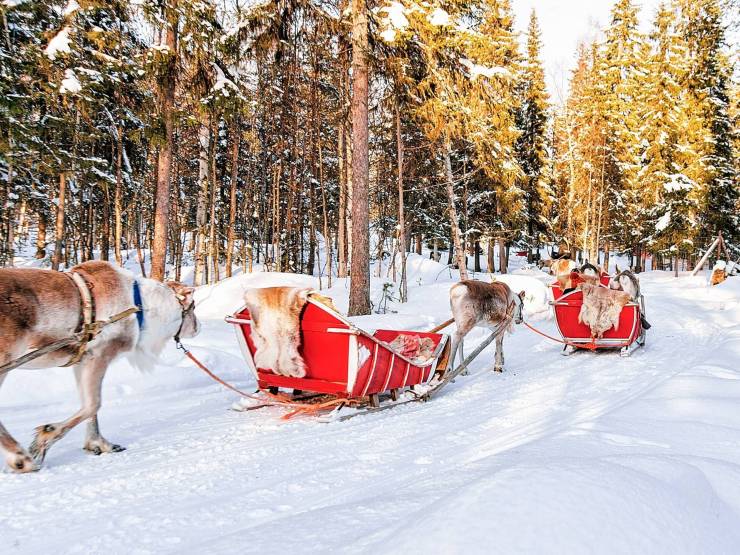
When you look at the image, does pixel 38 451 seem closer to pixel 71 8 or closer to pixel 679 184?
pixel 71 8

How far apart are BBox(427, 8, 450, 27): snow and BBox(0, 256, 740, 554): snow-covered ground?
27.4 ft

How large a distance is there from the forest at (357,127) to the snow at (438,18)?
33 millimetres

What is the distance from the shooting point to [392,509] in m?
2.89

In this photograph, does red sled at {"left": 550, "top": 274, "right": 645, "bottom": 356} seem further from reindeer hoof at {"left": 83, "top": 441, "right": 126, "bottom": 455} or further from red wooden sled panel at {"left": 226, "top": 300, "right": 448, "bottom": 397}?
reindeer hoof at {"left": 83, "top": 441, "right": 126, "bottom": 455}

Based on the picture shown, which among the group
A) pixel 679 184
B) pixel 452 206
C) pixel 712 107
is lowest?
pixel 452 206

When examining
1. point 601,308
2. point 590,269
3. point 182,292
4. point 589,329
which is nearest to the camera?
point 182,292

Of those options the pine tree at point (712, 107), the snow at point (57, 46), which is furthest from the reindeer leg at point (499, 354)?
the pine tree at point (712, 107)

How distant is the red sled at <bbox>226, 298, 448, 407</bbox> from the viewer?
528 cm

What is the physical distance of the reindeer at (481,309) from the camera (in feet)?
26.5

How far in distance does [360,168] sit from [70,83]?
638cm

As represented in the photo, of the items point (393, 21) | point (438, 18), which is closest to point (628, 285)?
point (438, 18)

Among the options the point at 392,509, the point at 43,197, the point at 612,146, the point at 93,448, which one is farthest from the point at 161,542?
the point at 612,146

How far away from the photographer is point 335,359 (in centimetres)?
550

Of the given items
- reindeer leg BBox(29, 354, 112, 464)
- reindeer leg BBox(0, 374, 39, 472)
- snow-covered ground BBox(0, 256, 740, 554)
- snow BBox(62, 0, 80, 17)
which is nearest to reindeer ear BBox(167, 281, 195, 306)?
reindeer leg BBox(29, 354, 112, 464)
